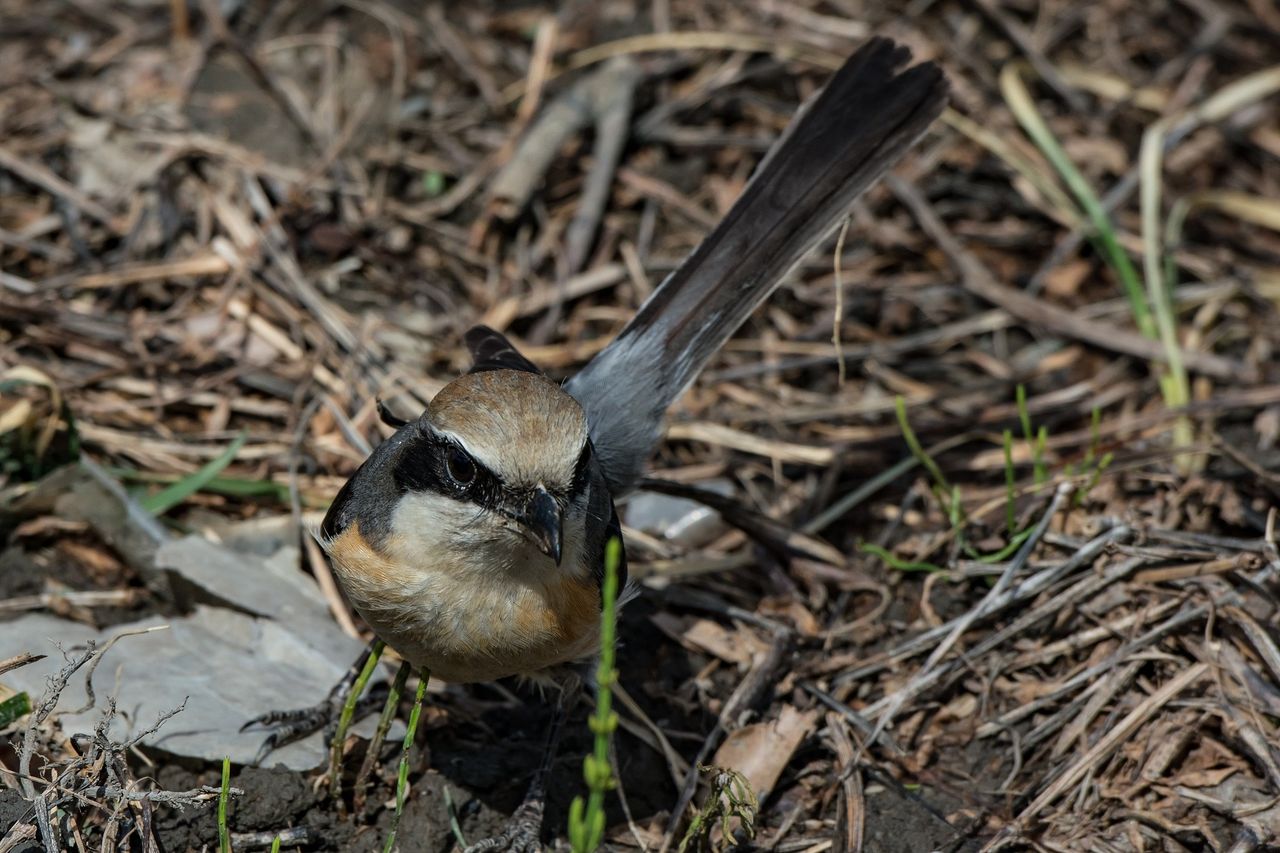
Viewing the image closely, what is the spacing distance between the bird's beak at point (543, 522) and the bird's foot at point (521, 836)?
1049 mm

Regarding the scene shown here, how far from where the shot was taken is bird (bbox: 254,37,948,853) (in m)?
3.50

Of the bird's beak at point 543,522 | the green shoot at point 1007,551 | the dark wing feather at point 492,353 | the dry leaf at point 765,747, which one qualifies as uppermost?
the bird's beak at point 543,522

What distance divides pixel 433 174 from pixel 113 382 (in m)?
1.88

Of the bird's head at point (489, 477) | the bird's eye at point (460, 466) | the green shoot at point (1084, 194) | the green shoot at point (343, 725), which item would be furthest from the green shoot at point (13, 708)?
the green shoot at point (1084, 194)

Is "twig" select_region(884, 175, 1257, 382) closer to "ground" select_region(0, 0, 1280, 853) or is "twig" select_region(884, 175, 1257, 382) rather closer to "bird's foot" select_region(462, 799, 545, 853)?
"ground" select_region(0, 0, 1280, 853)

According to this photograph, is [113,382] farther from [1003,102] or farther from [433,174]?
[1003,102]

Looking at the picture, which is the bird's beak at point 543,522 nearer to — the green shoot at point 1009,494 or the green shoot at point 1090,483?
the green shoot at point 1009,494

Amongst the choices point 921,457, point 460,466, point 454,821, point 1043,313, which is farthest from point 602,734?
point 1043,313

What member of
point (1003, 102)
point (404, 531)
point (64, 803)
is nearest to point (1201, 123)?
point (1003, 102)

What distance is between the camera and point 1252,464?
190 inches

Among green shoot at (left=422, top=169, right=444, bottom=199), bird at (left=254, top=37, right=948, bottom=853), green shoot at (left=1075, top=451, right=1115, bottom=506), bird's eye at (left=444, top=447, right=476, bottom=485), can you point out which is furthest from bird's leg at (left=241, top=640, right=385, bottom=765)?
green shoot at (left=422, top=169, right=444, bottom=199)

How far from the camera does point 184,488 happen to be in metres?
4.93

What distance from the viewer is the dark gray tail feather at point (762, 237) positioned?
4.77m

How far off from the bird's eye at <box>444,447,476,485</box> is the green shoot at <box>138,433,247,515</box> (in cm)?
178
